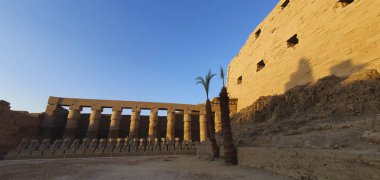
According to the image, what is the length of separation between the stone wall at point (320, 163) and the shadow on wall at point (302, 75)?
8.88m

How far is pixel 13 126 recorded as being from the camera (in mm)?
17391

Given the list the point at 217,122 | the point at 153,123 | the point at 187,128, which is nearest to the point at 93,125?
the point at 153,123

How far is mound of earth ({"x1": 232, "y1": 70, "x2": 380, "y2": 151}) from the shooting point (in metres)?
6.23

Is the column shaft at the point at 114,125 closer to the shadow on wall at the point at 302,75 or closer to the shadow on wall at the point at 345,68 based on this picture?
the shadow on wall at the point at 302,75

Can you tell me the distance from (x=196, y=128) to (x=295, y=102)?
47.8 ft

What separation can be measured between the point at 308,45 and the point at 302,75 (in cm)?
221

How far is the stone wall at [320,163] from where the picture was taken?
405 centimetres

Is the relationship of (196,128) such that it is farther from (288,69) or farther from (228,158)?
(228,158)

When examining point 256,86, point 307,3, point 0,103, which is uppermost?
point 307,3

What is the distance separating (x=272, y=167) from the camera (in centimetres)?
691

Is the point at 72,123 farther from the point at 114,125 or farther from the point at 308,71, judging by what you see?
the point at 308,71

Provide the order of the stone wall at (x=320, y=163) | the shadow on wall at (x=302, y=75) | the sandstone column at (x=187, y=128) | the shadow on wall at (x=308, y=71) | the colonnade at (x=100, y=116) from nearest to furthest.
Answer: the stone wall at (x=320, y=163)
the shadow on wall at (x=308, y=71)
the shadow on wall at (x=302, y=75)
the colonnade at (x=100, y=116)
the sandstone column at (x=187, y=128)

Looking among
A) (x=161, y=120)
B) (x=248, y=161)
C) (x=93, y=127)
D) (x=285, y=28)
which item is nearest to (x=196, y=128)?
(x=161, y=120)

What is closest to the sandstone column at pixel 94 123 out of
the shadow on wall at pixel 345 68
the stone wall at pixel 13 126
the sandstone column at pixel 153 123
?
the stone wall at pixel 13 126
